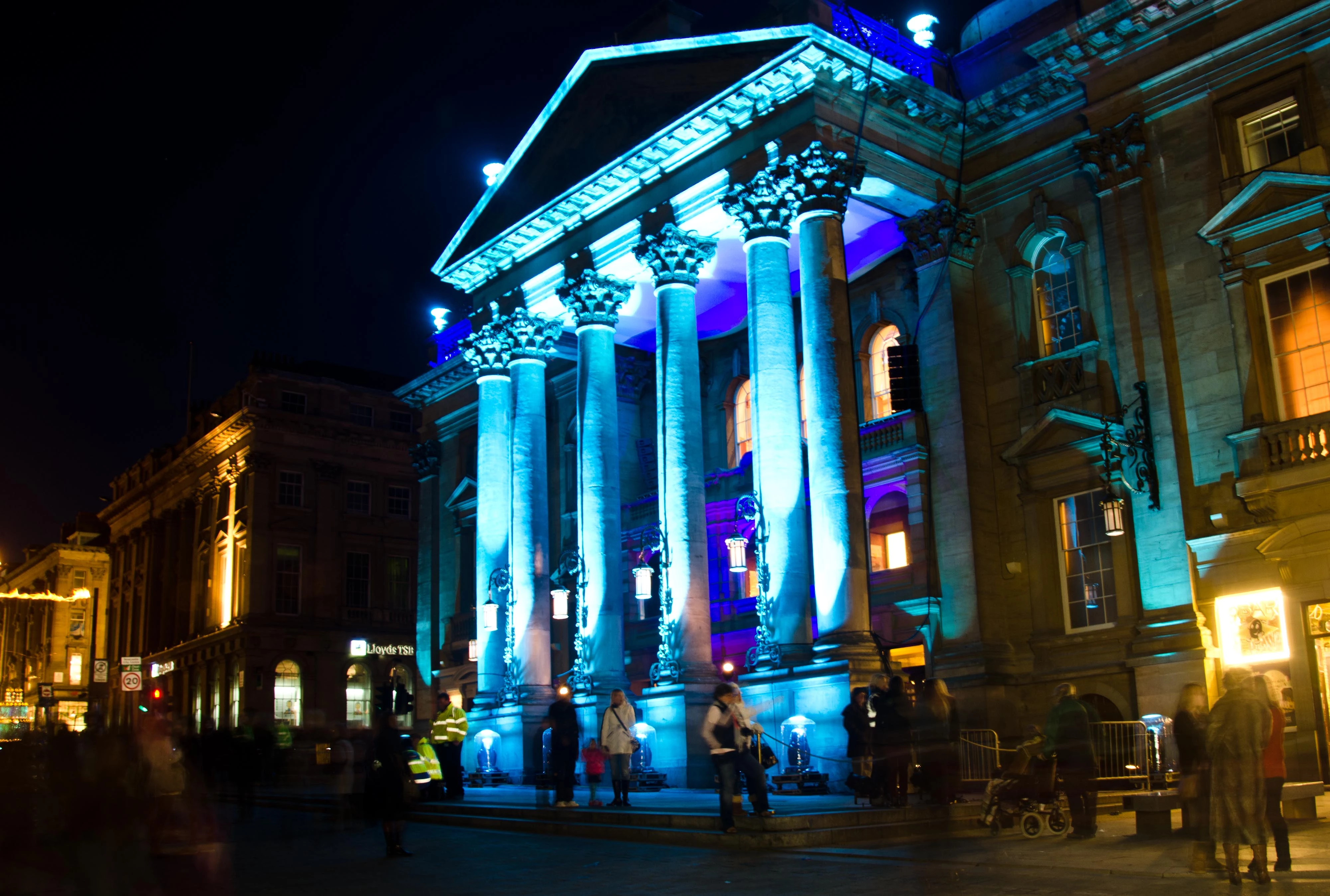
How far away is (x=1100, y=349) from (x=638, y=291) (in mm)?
12234

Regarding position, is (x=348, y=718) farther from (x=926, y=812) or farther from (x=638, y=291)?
(x=926, y=812)

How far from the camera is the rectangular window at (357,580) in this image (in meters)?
61.1

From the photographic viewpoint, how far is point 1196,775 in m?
12.3

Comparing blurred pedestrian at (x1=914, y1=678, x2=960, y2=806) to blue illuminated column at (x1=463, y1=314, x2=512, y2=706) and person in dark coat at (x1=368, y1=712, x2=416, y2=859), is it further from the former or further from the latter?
blue illuminated column at (x1=463, y1=314, x2=512, y2=706)

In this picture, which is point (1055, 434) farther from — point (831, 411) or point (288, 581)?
point (288, 581)

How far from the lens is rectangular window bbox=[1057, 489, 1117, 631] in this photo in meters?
23.4

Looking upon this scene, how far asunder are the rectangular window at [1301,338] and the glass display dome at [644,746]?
1336 centimetres

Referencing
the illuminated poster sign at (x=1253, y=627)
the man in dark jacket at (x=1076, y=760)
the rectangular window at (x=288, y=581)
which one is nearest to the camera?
the man in dark jacket at (x=1076, y=760)

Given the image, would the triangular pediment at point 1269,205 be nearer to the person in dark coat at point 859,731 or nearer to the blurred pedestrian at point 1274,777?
the person in dark coat at point 859,731

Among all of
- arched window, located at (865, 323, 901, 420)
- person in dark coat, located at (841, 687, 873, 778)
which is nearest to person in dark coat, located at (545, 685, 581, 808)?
person in dark coat, located at (841, 687, 873, 778)

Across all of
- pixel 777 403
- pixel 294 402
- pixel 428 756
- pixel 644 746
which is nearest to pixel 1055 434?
pixel 777 403

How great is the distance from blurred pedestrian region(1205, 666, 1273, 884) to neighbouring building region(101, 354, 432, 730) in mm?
48067

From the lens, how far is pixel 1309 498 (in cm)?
1981

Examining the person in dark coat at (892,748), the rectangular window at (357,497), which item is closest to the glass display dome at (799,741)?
the person in dark coat at (892,748)
